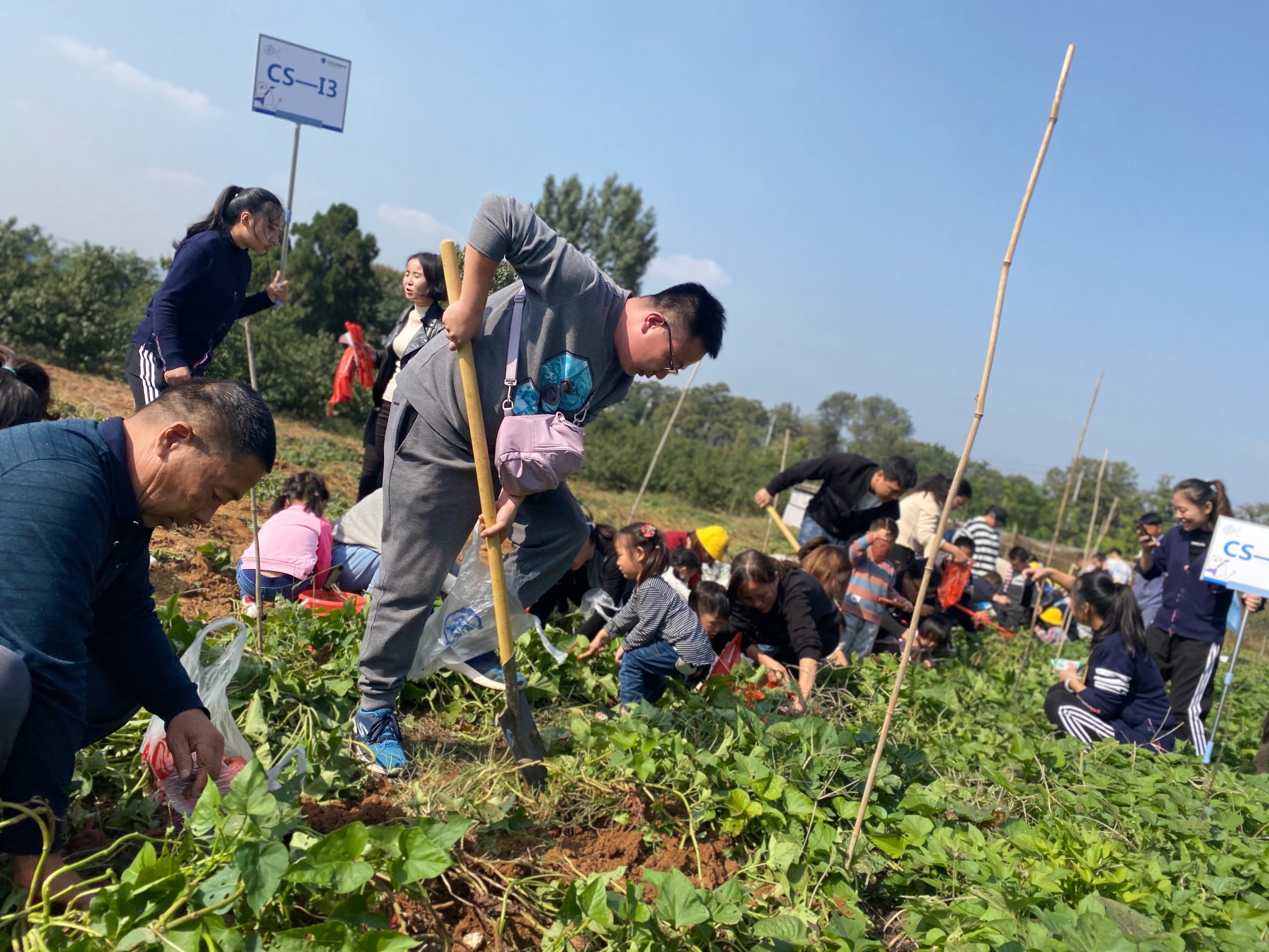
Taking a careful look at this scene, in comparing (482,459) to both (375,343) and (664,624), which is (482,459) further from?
(375,343)

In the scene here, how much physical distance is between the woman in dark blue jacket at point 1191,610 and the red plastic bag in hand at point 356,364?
5.15 metres

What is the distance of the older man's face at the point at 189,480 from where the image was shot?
1.54 metres

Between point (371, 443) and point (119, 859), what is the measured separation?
9.74 feet

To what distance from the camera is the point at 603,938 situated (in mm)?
1750

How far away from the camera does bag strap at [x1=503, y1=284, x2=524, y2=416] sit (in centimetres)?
236

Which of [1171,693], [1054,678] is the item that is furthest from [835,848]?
[1054,678]

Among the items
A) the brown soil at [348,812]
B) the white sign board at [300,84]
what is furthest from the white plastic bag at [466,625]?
the white sign board at [300,84]

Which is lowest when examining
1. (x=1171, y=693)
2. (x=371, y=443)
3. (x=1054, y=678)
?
(x=1054, y=678)

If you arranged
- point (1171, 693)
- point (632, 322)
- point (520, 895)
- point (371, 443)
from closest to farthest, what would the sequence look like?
1. point (520, 895)
2. point (632, 322)
3. point (371, 443)
4. point (1171, 693)

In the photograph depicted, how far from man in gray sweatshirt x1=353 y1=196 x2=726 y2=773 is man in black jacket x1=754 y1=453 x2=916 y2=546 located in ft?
10.3

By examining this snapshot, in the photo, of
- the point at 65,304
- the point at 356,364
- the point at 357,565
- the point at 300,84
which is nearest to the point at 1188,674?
the point at 357,565

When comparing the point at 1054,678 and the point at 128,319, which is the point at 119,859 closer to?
the point at 1054,678

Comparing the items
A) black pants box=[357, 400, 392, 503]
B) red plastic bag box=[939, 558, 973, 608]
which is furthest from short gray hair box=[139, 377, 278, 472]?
red plastic bag box=[939, 558, 973, 608]

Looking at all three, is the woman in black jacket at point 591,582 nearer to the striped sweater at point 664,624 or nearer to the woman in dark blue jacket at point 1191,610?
the striped sweater at point 664,624
